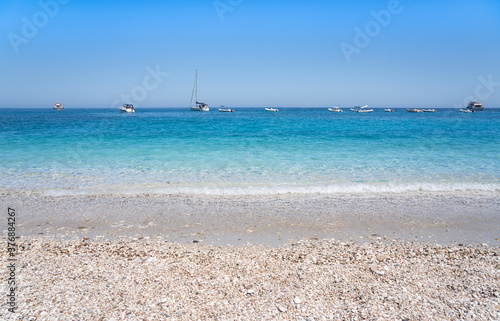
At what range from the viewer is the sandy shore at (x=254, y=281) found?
12.6 feet

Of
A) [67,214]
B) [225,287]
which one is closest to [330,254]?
[225,287]

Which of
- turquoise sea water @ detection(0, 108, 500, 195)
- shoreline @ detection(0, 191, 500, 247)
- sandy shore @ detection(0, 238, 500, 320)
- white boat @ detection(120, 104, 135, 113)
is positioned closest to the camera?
sandy shore @ detection(0, 238, 500, 320)

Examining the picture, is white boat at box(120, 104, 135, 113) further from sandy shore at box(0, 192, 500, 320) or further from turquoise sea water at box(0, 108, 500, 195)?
sandy shore at box(0, 192, 500, 320)

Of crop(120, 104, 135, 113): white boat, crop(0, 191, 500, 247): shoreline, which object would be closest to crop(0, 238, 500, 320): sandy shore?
crop(0, 191, 500, 247): shoreline

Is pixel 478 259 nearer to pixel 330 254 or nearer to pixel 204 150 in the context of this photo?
pixel 330 254

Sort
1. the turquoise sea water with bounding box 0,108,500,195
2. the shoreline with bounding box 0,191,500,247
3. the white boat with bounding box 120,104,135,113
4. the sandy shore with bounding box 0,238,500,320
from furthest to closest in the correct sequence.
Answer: the white boat with bounding box 120,104,135,113 → the turquoise sea water with bounding box 0,108,500,195 → the shoreline with bounding box 0,191,500,247 → the sandy shore with bounding box 0,238,500,320

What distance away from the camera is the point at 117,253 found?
17.7 ft

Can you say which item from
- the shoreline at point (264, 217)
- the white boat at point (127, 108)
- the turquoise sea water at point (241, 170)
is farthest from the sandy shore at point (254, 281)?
the white boat at point (127, 108)

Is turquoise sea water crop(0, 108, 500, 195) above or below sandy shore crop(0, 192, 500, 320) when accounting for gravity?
above

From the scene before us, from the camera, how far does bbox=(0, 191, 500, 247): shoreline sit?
6453mm

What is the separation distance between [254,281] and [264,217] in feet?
10.1

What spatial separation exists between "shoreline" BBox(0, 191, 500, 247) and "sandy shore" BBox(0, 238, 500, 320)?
0.57m

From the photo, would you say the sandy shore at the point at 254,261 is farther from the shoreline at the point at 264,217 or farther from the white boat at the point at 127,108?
the white boat at the point at 127,108

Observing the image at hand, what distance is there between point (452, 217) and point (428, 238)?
6.16 feet
